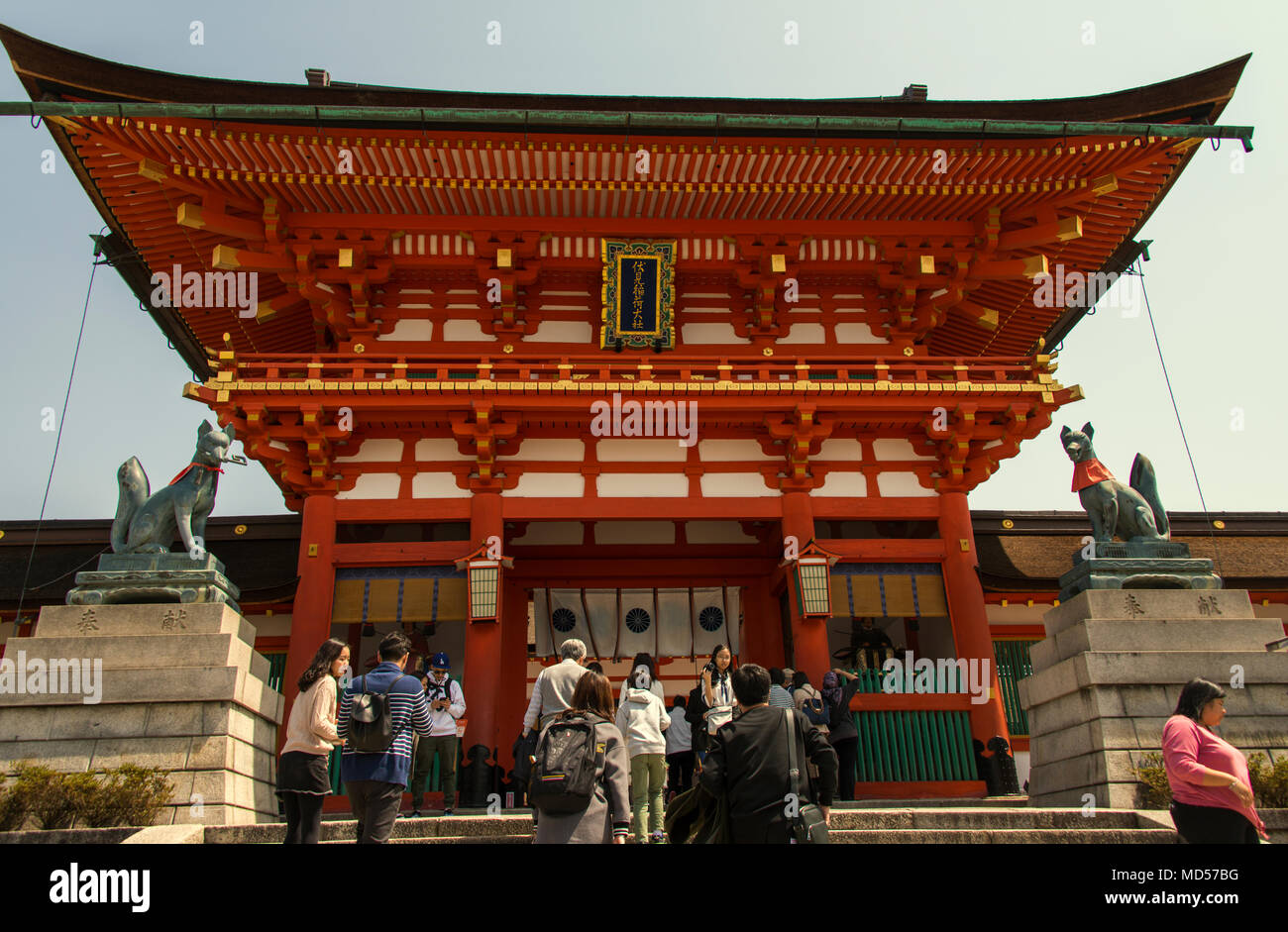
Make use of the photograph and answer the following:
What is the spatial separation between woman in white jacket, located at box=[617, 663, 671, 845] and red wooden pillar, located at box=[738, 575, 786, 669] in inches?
334

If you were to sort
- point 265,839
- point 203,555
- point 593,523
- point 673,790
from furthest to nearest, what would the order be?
1. point 593,523
2. point 673,790
3. point 203,555
4. point 265,839

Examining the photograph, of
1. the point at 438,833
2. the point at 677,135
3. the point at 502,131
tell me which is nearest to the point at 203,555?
the point at 438,833

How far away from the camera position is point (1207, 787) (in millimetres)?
5070

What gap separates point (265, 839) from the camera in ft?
24.8

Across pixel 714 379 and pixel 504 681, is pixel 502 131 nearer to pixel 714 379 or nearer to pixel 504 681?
pixel 714 379

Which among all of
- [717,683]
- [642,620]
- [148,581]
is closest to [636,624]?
[642,620]

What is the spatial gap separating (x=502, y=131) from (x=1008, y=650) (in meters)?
11.0

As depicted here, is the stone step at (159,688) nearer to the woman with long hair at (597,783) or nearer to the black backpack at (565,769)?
the woman with long hair at (597,783)

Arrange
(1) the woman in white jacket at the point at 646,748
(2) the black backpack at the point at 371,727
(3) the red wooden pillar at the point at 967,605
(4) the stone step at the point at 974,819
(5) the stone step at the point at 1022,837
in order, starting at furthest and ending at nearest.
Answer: (3) the red wooden pillar at the point at 967,605, (4) the stone step at the point at 974,819, (5) the stone step at the point at 1022,837, (1) the woman in white jacket at the point at 646,748, (2) the black backpack at the point at 371,727

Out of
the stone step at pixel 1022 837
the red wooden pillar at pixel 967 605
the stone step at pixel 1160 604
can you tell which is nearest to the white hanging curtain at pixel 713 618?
the red wooden pillar at pixel 967 605

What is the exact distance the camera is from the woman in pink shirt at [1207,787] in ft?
16.4

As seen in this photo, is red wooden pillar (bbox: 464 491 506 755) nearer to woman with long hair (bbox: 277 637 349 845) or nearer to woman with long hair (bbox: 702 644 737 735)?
woman with long hair (bbox: 702 644 737 735)

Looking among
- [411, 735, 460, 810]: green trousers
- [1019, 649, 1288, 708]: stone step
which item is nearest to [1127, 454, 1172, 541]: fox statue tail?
[1019, 649, 1288, 708]: stone step

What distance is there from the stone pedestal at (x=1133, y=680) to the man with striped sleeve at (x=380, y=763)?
20.2 ft
